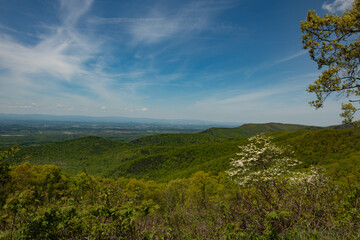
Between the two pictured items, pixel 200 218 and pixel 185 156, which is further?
pixel 185 156

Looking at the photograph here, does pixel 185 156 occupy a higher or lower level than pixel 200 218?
lower

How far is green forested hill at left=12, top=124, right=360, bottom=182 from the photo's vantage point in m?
52.1

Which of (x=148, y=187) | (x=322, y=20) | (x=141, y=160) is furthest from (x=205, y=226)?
(x=141, y=160)

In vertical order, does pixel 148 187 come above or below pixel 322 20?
below

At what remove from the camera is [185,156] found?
414 feet

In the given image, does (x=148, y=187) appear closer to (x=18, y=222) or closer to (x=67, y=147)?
(x=18, y=222)

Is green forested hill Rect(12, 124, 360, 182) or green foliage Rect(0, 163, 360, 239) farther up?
green foliage Rect(0, 163, 360, 239)

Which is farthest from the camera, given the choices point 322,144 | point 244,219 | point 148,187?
point 322,144

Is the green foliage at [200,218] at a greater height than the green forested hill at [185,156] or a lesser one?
greater

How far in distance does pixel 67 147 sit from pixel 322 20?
233 metres

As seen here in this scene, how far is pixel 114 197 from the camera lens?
5.94m

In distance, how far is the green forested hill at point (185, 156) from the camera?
52.1m

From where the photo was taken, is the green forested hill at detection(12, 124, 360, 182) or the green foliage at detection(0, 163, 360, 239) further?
the green forested hill at detection(12, 124, 360, 182)

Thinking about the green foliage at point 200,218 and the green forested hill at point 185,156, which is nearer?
the green foliage at point 200,218
